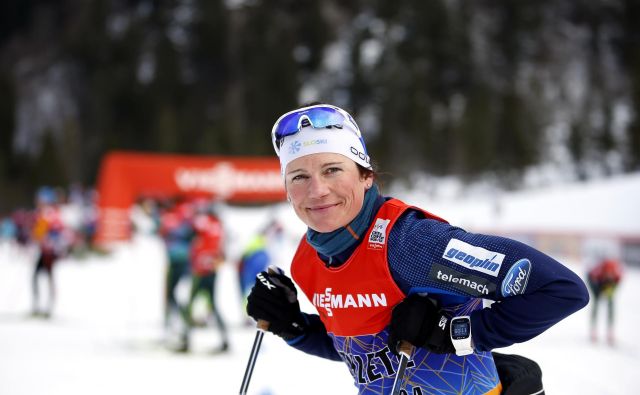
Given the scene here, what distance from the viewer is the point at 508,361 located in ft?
7.09

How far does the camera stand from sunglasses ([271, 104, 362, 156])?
6.72ft

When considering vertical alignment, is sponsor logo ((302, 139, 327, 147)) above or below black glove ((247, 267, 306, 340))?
above

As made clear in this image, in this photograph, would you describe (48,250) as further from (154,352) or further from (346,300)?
(346,300)

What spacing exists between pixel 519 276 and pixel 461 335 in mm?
259

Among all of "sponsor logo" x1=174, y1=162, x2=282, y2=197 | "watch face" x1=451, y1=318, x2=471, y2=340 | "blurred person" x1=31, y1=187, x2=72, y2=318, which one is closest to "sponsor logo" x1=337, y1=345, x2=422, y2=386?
"watch face" x1=451, y1=318, x2=471, y2=340

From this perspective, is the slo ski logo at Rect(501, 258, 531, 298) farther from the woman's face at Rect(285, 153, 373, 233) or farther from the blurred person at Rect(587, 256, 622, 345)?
the blurred person at Rect(587, 256, 622, 345)

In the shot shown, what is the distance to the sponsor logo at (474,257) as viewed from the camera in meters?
1.71

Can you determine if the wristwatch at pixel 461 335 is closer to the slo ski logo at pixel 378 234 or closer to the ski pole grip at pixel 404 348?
the ski pole grip at pixel 404 348

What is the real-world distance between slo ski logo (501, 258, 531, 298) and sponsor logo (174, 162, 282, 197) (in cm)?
1725

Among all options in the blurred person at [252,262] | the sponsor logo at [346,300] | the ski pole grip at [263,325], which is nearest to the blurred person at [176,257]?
the blurred person at [252,262]

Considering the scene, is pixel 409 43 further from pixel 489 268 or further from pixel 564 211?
pixel 489 268

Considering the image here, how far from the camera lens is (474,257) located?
1.73 metres

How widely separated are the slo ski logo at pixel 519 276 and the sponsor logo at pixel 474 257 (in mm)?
39

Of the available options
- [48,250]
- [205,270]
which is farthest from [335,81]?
[205,270]
